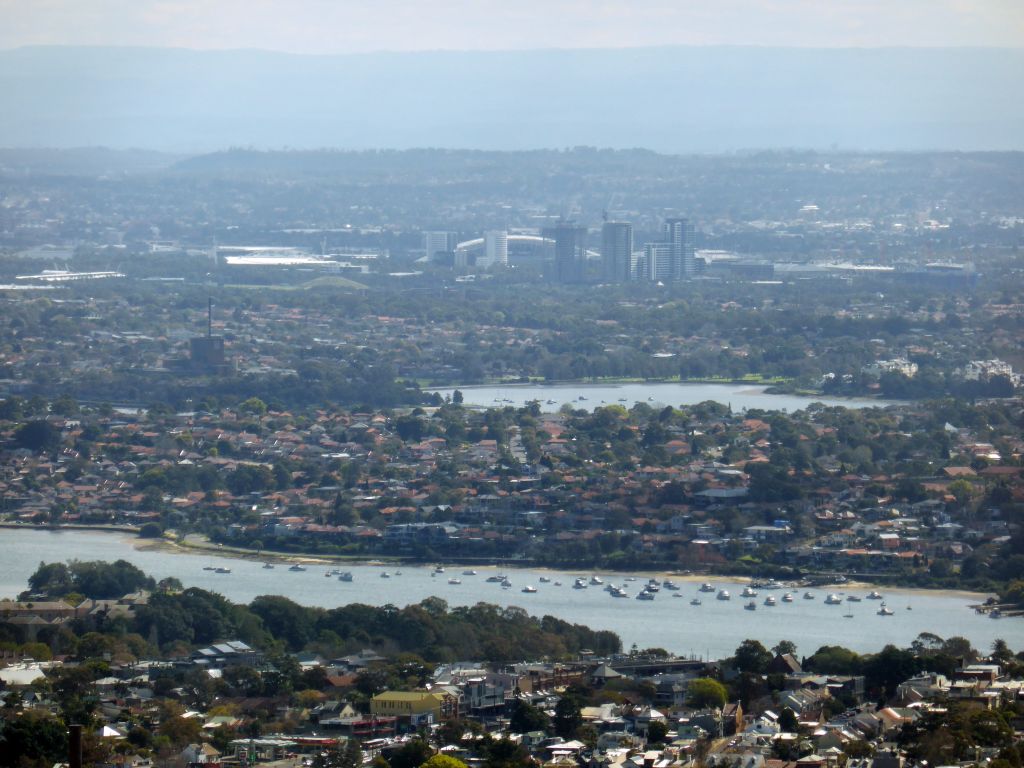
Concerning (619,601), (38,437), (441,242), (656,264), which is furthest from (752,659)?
(441,242)

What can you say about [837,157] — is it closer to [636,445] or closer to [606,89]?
[606,89]

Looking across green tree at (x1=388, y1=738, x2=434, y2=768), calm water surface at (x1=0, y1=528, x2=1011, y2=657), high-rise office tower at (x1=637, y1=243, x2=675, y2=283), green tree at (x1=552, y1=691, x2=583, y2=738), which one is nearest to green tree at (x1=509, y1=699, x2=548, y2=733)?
green tree at (x1=552, y1=691, x2=583, y2=738)

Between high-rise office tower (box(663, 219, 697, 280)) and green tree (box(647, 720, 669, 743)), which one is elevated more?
green tree (box(647, 720, 669, 743))

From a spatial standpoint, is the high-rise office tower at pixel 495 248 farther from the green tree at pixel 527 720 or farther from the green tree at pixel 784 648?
the green tree at pixel 527 720

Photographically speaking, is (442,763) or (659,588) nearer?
(442,763)

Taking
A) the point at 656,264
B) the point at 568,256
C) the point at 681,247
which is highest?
the point at 681,247

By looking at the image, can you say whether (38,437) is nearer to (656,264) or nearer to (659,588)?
(659,588)

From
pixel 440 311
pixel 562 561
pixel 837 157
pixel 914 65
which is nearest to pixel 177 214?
pixel 837 157

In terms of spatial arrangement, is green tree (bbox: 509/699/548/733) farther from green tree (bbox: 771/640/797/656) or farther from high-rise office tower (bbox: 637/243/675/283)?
high-rise office tower (bbox: 637/243/675/283)
